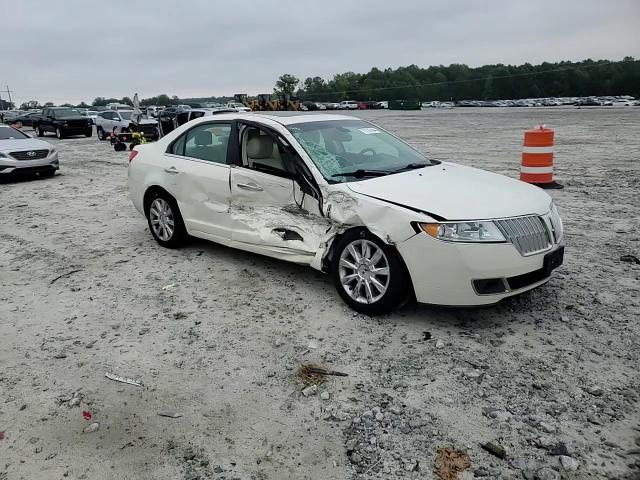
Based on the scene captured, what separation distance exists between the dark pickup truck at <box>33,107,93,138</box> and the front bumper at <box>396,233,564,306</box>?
2834 centimetres

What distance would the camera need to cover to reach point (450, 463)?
2621 mm

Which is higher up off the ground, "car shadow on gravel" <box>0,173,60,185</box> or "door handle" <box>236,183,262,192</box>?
→ "door handle" <box>236,183,262,192</box>

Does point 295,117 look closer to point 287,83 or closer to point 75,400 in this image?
point 75,400

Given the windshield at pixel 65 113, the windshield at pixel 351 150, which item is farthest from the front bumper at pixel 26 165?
the windshield at pixel 65 113

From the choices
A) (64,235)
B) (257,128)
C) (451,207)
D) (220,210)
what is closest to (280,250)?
(220,210)

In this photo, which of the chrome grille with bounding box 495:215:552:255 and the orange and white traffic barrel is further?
the orange and white traffic barrel

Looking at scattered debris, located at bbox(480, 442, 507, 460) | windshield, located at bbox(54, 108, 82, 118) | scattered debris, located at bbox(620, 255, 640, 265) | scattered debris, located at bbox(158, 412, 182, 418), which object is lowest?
scattered debris, located at bbox(480, 442, 507, 460)

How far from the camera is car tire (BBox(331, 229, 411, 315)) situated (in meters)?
3.99

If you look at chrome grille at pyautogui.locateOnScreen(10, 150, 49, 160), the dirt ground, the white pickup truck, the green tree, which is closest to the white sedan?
the dirt ground

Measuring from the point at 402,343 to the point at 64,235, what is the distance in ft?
17.9

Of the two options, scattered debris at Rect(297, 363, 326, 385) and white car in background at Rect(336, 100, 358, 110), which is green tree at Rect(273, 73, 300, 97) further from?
scattered debris at Rect(297, 363, 326, 385)

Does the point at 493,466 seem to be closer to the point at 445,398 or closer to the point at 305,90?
the point at 445,398

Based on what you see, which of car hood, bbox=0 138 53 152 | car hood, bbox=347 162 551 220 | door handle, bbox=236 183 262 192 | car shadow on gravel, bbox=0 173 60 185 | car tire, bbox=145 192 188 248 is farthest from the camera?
car shadow on gravel, bbox=0 173 60 185

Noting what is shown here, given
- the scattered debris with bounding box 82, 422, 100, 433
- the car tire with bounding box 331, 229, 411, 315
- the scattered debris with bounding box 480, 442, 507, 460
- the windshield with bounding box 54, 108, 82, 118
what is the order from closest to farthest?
the scattered debris with bounding box 480, 442, 507, 460 → the scattered debris with bounding box 82, 422, 100, 433 → the car tire with bounding box 331, 229, 411, 315 → the windshield with bounding box 54, 108, 82, 118
